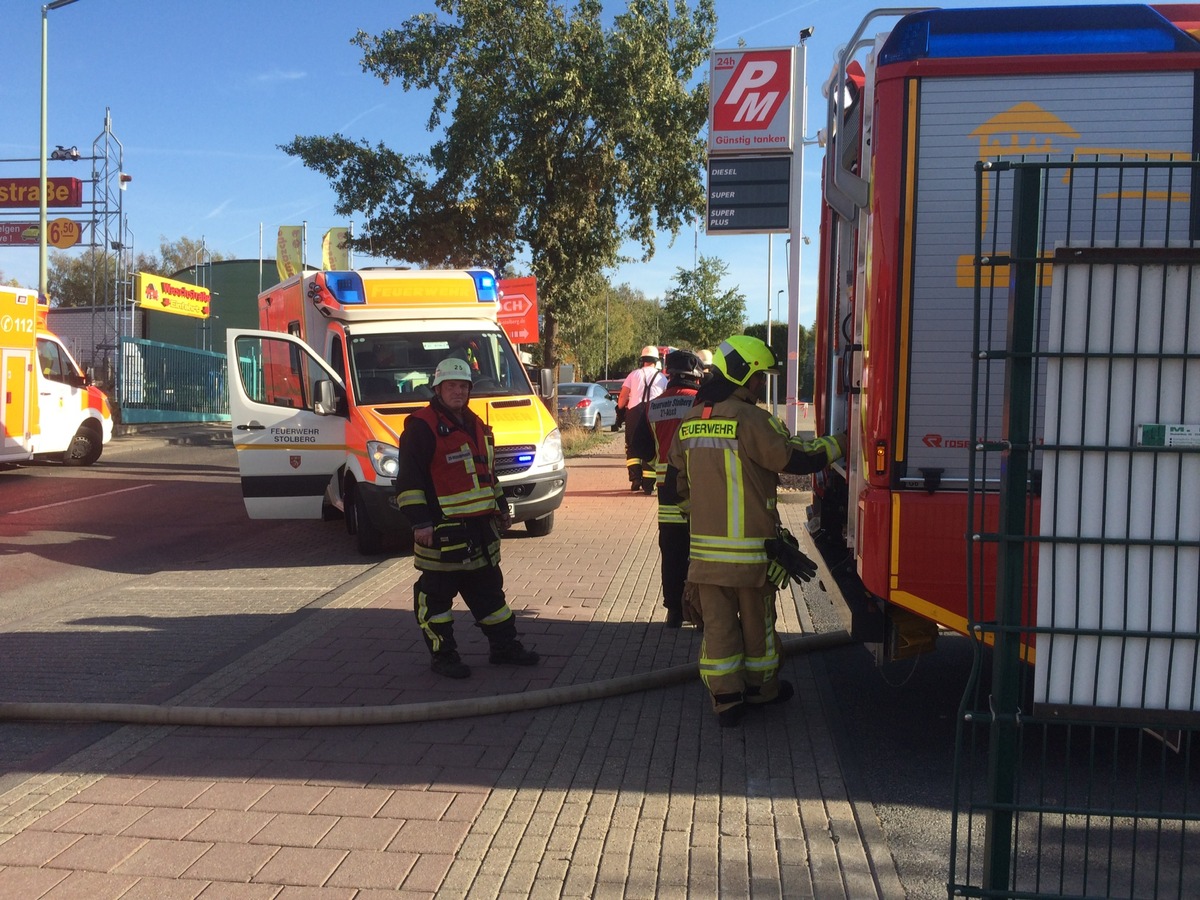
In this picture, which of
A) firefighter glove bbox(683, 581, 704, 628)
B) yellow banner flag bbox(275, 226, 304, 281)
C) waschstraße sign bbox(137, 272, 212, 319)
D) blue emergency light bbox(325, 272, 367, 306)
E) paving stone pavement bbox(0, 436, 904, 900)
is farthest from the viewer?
waschstraße sign bbox(137, 272, 212, 319)

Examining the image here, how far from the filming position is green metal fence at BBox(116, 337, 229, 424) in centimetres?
2867

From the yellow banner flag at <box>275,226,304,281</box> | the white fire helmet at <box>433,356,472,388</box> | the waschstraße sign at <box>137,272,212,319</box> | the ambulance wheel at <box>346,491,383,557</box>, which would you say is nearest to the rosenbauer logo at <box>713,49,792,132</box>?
the ambulance wheel at <box>346,491,383,557</box>

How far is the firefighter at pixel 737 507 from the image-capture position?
5.00 meters

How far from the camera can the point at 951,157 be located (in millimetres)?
4172

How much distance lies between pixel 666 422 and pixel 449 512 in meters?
1.73

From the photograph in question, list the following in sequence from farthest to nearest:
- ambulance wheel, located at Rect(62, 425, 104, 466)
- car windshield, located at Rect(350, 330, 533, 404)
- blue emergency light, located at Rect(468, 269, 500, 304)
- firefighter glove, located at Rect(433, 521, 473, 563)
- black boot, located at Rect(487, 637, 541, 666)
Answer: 1. ambulance wheel, located at Rect(62, 425, 104, 466)
2. blue emergency light, located at Rect(468, 269, 500, 304)
3. car windshield, located at Rect(350, 330, 533, 404)
4. black boot, located at Rect(487, 637, 541, 666)
5. firefighter glove, located at Rect(433, 521, 473, 563)

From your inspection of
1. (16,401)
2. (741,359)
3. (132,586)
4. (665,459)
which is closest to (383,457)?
(132,586)

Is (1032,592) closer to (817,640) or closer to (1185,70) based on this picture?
(1185,70)

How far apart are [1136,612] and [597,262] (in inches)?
741

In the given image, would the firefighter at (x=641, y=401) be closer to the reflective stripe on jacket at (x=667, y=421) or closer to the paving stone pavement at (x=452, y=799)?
the reflective stripe on jacket at (x=667, y=421)

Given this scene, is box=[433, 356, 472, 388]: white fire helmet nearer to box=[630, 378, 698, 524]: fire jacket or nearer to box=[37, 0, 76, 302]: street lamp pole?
box=[630, 378, 698, 524]: fire jacket

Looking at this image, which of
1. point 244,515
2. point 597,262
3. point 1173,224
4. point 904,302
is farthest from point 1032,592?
point 597,262

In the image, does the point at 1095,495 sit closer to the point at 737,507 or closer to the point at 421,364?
the point at 737,507

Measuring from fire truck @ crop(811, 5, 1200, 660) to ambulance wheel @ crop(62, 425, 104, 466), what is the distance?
17.0 meters
